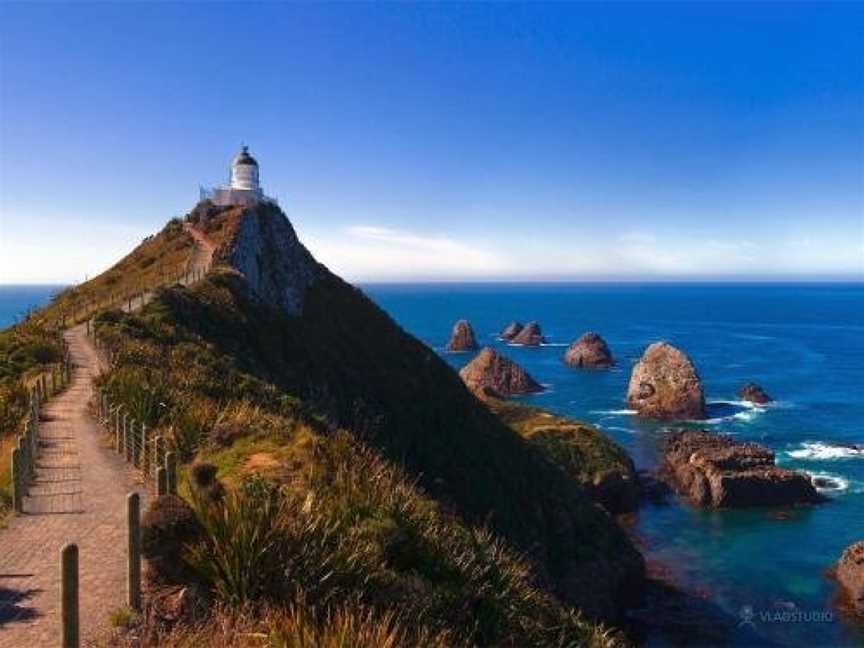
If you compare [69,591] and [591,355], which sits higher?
[69,591]

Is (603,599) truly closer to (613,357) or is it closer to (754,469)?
(754,469)

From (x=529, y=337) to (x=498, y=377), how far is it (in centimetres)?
6003

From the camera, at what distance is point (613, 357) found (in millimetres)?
144500

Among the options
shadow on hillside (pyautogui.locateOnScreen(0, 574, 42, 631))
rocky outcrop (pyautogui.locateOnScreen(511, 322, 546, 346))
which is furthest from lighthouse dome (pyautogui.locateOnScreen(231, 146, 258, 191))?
rocky outcrop (pyautogui.locateOnScreen(511, 322, 546, 346))

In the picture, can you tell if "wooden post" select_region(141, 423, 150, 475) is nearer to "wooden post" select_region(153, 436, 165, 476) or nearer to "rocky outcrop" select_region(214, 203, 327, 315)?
"wooden post" select_region(153, 436, 165, 476)

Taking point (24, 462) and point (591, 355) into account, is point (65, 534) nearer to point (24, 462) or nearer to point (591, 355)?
point (24, 462)

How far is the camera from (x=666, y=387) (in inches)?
3740

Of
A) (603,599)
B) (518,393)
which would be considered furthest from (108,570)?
(518,393)

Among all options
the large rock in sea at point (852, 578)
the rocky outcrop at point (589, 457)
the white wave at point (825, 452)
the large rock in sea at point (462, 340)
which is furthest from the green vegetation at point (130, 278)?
the large rock in sea at point (462, 340)

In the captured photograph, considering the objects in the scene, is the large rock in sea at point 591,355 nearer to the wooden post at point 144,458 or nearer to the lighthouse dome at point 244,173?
the lighthouse dome at point 244,173

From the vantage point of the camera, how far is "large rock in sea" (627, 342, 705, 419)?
92.3 m

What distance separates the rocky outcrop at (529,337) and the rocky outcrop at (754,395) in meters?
67.9

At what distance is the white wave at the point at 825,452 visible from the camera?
72.0 meters

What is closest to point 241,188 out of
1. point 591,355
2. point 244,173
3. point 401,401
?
point 244,173
